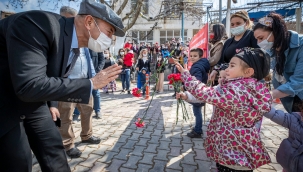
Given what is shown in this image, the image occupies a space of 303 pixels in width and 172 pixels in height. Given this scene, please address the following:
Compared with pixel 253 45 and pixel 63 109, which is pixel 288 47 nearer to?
pixel 253 45

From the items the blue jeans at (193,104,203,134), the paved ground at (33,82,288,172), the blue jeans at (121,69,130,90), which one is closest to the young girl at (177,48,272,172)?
the paved ground at (33,82,288,172)

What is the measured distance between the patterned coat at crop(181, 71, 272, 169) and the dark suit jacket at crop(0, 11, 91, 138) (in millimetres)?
1050

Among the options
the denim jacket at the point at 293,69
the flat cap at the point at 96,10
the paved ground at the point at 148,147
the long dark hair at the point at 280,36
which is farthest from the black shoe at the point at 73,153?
the long dark hair at the point at 280,36

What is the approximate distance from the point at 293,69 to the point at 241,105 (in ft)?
2.93

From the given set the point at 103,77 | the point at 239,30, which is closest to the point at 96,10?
the point at 103,77

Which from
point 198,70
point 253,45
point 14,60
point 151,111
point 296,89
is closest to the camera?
point 14,60

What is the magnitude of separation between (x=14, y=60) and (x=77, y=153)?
2.12m

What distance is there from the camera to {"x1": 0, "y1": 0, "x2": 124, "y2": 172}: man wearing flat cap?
1.18m

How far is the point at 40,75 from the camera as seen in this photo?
121cm

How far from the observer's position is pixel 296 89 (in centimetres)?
200

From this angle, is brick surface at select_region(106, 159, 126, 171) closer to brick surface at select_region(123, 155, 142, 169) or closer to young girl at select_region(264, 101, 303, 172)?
brick surface at select_region(123, 155, 142, 169)

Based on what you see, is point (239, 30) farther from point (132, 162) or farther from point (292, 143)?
point (132, 162)

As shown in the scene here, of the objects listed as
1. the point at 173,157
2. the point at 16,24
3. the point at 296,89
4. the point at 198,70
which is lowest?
the point at 173,157

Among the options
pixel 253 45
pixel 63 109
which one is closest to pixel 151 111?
pixel 63 109
